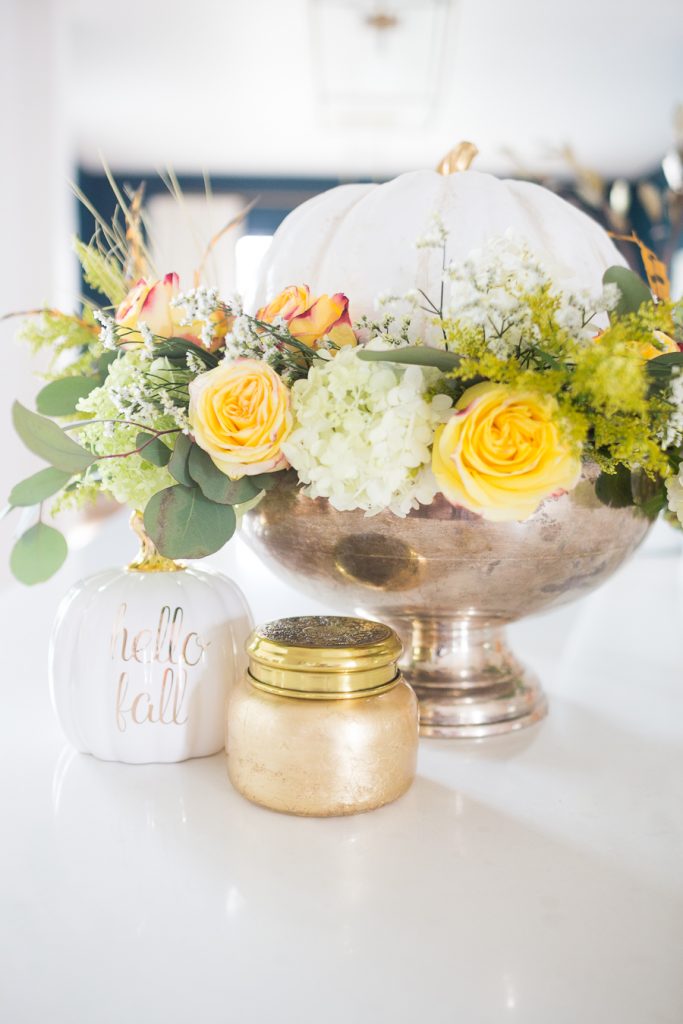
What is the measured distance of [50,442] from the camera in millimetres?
629

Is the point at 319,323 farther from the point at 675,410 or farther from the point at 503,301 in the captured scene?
the point at 675,410

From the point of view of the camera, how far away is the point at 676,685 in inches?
35.3

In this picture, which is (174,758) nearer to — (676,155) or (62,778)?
(62,778)

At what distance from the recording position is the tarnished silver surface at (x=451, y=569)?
64 cm

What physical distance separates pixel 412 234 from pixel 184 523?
0.30m

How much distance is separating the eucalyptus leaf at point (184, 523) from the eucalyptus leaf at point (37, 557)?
9cm

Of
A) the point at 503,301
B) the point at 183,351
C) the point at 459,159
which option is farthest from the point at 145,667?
the point at 459,159

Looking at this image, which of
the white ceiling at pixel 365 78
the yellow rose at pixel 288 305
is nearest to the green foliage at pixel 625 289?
the yellow rose at pixel 288 305

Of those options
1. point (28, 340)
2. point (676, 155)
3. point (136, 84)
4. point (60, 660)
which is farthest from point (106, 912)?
point (136, 84)

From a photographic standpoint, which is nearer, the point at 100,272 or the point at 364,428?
the point at 364,428

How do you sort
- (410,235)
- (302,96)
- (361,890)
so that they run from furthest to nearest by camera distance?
(302,96) < (410,235) < (361,890)

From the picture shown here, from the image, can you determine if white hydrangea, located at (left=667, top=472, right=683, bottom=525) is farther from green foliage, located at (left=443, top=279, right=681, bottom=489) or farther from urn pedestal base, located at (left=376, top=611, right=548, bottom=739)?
urn pedestal base, located at (left=376, top=611, right=548, bottom=739)

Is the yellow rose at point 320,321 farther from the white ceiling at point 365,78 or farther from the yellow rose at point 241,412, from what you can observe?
the white ceiling at point 365,78

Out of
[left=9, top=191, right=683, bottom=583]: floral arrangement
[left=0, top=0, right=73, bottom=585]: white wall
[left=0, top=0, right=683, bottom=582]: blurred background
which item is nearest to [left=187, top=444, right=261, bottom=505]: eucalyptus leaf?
[left=9, top=191, right=683, bottom=583]: floral arrangement
